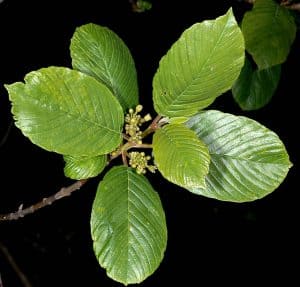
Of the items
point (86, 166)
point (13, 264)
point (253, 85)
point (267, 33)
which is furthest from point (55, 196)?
point (13, 264)

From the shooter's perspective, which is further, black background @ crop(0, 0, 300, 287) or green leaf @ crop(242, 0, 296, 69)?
black background @ crop(0, 0, 300, 287)

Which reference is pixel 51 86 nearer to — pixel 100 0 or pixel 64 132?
pixel 64 132

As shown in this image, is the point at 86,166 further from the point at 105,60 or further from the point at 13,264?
the point at 13,264

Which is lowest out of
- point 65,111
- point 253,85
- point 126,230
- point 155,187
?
point 155,187

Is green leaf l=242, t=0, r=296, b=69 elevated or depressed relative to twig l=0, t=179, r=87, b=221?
elevated

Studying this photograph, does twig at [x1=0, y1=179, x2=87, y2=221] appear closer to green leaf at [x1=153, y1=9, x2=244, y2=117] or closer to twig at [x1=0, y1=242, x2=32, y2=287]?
green leaf at [x1=153, y1=9, x2=244, y2=117]

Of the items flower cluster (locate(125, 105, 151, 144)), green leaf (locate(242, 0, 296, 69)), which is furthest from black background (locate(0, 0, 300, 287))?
flower cluster (locate(125, 105, 151, 144))
